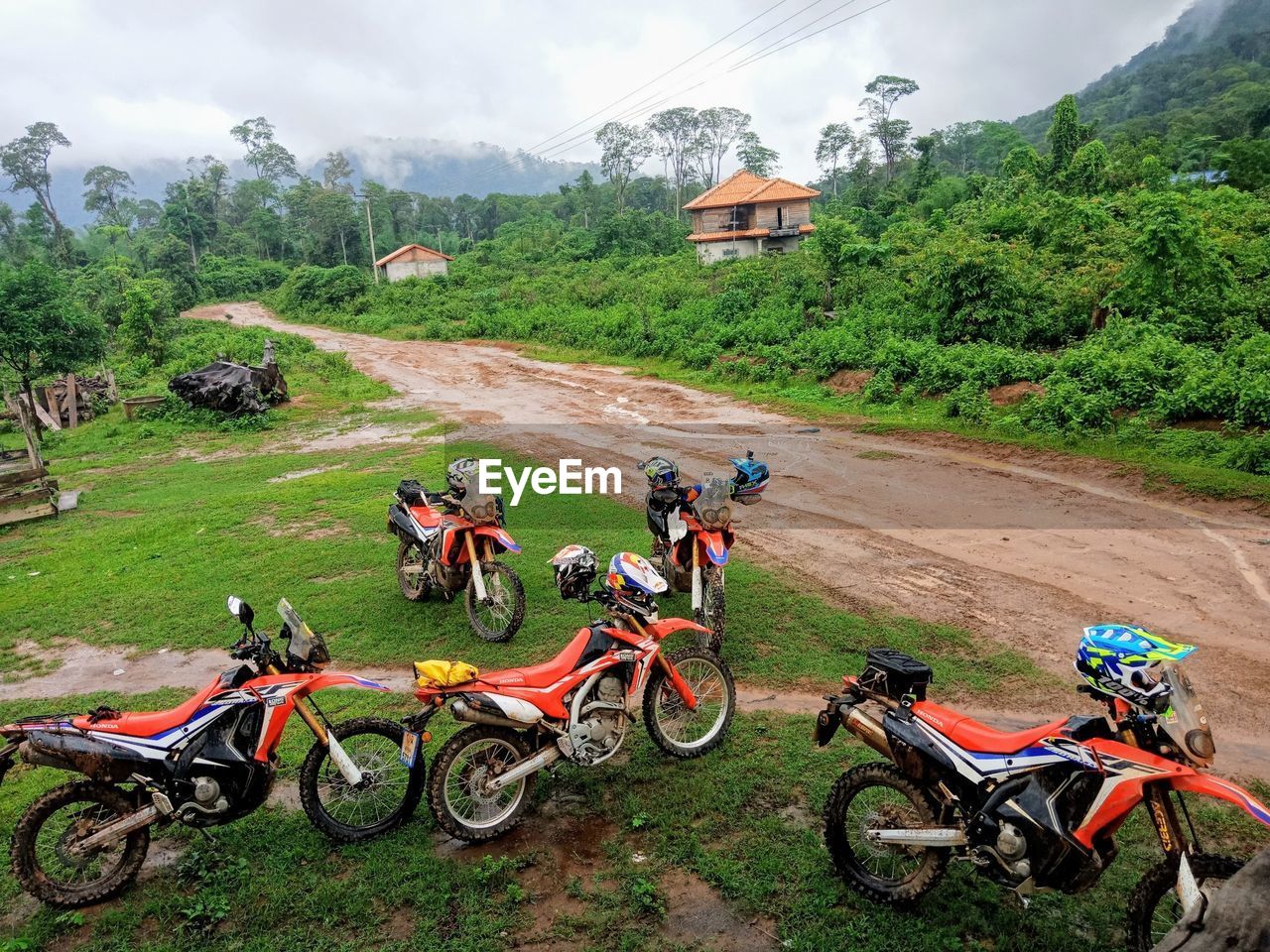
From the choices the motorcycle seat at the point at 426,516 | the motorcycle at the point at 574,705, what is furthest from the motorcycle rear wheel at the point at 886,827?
the motorcycle seat at the point at 426,516

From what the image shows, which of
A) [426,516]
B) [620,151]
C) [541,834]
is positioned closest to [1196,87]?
[620,151]

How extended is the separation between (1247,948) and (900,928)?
1.94m

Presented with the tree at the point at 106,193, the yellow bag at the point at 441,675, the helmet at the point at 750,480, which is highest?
the tree at the point at 106,193

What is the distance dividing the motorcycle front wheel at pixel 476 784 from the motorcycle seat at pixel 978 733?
2.23 meters

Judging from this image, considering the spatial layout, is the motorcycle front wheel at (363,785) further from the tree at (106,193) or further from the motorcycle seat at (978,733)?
the tree at (106,193)

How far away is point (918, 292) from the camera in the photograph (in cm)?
1806

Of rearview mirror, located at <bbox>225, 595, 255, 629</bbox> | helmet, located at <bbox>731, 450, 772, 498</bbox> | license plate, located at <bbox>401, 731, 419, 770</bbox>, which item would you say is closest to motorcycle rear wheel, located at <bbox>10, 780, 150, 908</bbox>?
rearview mirror, located at <bbox>225, 595, 255, 629</bbox>

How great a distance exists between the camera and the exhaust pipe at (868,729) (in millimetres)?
3906

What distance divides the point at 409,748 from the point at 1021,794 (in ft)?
10.3

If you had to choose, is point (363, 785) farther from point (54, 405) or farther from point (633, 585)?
point (54, 405)

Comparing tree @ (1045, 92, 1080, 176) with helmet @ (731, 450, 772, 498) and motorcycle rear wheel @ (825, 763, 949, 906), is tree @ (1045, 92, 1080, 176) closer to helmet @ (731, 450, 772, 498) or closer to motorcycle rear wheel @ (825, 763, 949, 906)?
helmet @ (731, 450, 772, 498)

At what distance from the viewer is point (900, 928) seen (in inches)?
146

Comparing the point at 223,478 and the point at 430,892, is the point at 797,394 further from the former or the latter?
the point at 430,892

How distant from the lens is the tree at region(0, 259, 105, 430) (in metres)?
15.8
